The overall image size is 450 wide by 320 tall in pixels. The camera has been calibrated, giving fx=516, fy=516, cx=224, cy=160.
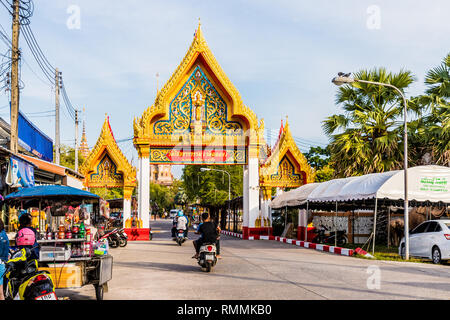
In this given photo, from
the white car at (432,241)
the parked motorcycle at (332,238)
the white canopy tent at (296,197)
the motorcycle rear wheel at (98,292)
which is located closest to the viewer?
the motorcycle rear wheel at (98,292)

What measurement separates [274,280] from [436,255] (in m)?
7.56

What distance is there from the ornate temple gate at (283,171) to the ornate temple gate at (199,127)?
905 mm

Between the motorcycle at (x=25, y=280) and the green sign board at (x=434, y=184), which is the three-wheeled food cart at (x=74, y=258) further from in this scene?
the green sign board at (x=434, y=184)

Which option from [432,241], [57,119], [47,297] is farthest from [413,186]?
[57,119]

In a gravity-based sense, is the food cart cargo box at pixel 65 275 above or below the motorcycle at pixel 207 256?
above

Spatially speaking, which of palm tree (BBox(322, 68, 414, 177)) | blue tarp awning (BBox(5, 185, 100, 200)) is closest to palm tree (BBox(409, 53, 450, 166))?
palm tree (BBox(322, 68, 414, 177))

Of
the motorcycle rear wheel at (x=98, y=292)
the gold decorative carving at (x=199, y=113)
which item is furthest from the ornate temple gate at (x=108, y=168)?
the motorcycle rear wheel at (x=98, y=292)

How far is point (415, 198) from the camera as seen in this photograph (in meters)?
17.7

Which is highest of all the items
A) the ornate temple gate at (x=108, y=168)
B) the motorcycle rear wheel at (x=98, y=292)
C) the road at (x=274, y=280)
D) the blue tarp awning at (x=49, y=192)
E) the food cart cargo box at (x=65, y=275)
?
the ornate temple gate at (x=108, y=168)

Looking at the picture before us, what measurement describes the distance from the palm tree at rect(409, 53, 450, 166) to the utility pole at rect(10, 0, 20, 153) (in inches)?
647

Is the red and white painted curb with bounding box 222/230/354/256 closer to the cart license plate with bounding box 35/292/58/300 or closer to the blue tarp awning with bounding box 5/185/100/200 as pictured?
the blue tarp awning with bounding box 5/185/100/200

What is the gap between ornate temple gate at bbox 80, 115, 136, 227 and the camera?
2855 centimetres

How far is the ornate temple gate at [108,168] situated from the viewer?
2855 centimetres

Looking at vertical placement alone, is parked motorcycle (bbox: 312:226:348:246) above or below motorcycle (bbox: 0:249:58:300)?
below
